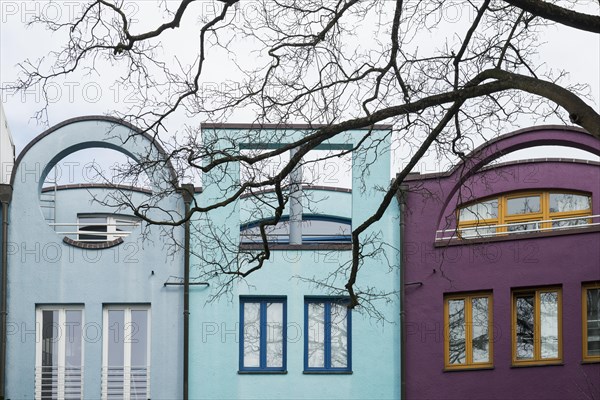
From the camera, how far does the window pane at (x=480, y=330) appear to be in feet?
102

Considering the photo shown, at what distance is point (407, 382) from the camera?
1225 inches

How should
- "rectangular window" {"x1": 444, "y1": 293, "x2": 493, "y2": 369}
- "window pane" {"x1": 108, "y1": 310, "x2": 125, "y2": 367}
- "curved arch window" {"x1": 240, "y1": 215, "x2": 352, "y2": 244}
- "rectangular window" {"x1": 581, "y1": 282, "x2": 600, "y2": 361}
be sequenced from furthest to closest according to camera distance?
"curved arch window" {"x1": 240, "y1": 215, "x2": 352, "y2": 244} < "window pane" {"x1": 108, "y1": 310, "x2": 125, "y2": 367} < "rectangular window" {"x1": 444, "y1": 293, "x2": 493, "y2": 369} < "rectangular window" {"x1": 581, "y1": 282, "x2": 600, "y2": 361}

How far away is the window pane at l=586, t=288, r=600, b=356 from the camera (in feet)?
97.8

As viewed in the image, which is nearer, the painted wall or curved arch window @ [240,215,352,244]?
the painted wall

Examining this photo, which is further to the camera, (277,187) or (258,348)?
(258,348)

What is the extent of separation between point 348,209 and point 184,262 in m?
7.59

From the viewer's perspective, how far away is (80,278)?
31.8 meters

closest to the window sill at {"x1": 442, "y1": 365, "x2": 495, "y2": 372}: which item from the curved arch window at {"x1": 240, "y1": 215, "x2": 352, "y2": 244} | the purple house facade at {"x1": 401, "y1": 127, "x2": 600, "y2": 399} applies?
the purple house facade at {"x1": 401, "y1": 127, "x2": 600, "y2": 399}

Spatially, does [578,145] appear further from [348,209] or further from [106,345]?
[106,345]

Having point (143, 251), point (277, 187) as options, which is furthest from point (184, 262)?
point (277, 187)

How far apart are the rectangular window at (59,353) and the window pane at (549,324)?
9.84 meters

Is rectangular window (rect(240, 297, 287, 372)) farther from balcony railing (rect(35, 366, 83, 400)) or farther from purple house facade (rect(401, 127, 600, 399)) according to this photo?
balcony railing (rect(35, 366, 83, 400))

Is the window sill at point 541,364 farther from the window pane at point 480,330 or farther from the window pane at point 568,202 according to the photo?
the window pane at point 568,202

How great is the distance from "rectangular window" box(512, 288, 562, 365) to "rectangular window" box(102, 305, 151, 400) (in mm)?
7931
